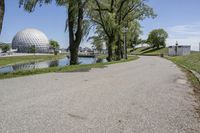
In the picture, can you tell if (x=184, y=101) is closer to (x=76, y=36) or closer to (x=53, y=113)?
(x=53, y=113)

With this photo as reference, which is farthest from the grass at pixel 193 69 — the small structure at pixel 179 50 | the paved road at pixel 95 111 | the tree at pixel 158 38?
the tree at pixel 158 38

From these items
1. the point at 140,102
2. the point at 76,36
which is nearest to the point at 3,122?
the point at 140,102

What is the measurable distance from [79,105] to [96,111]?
0.75 meters

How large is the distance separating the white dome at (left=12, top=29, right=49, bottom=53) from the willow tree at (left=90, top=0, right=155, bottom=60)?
10964 cm

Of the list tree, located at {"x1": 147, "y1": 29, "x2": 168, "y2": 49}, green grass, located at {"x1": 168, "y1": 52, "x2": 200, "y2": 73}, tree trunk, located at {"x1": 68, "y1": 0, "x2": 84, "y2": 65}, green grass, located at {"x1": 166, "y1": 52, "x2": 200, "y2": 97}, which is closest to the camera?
green grass, located at {"x1": 166, "y1": 52, "x2": 200, "y2": 97}

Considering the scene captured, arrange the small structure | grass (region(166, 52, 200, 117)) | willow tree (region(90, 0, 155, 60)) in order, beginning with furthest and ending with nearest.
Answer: the small structure → willow tree (region(90, 0, 155, 60)) → grass (region(166, 52, 200, 117))

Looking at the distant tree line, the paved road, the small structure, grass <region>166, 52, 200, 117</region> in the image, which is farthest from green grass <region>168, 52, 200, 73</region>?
the small structure

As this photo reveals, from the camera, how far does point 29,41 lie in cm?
14875

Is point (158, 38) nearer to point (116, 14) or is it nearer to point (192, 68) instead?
point (116, 14)

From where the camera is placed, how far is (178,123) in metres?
5.88

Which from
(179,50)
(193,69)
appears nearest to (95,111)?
(193,69)

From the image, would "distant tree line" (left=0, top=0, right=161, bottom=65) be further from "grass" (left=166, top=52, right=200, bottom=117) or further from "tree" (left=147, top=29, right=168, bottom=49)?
"tree" (left=147, top=29, right=168, bottom=49)

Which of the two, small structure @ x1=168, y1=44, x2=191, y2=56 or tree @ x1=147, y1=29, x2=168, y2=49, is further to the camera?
tree @ x1=147, y1=29, x2=168, y2=49

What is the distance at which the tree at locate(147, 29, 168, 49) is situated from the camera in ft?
362
